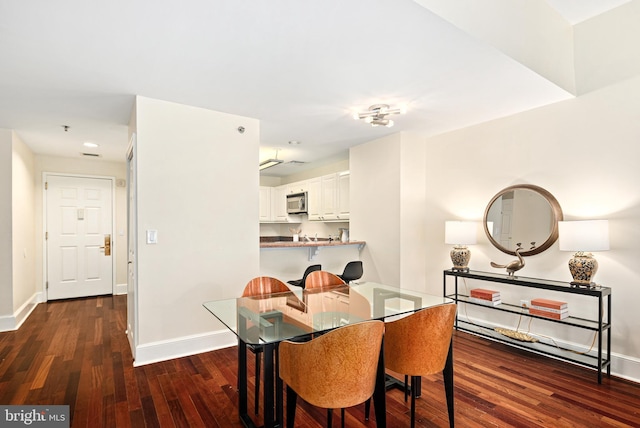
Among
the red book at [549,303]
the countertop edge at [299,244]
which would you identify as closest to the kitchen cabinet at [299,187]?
the countertop edge at [299,244]

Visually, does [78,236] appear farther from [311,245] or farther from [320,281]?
[320,281]

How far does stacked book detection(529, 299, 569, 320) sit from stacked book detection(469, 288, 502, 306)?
39 centimetres

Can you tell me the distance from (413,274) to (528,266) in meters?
1.31

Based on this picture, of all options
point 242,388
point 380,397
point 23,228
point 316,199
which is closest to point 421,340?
point 380,397

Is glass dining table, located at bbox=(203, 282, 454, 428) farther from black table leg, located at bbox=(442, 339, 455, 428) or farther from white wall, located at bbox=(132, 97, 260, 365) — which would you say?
white wall, located at bbox=(132, 97, 260, 365)

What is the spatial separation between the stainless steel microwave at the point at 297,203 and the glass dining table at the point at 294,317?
3.44 m

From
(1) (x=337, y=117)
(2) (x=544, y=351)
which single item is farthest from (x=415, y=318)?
(1) (x=337, y=117)

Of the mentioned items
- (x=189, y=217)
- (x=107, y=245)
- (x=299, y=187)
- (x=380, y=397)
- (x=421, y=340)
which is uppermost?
(x=299, y=187)

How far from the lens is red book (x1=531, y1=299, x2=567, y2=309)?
9.88 ft

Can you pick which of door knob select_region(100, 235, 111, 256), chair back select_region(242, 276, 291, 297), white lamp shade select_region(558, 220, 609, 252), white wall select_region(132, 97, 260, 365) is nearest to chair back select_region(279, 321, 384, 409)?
chair back select_region(242, 276, 291, 297)

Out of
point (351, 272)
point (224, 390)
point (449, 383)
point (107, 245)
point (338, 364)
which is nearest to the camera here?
point (338, 364)

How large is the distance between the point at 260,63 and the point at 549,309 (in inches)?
125

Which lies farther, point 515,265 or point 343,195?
point 343,195

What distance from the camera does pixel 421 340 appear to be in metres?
1.92
